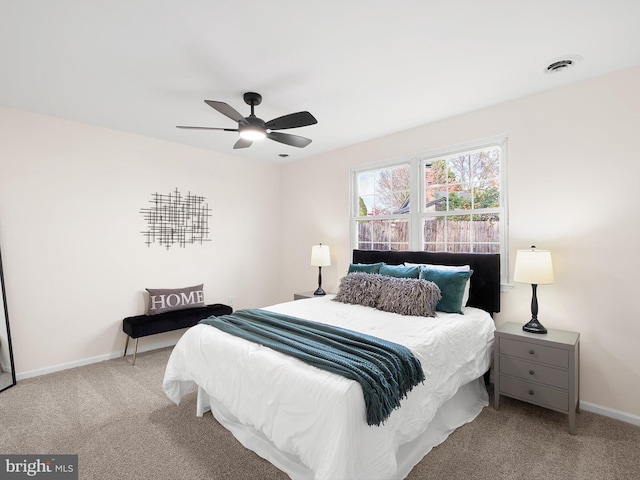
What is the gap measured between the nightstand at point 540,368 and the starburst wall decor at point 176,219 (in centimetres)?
373

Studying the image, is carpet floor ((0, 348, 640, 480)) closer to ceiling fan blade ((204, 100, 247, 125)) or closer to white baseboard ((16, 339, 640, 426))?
white baseboard ((16, 339, 640, 426))

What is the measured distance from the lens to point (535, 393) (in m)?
2.41

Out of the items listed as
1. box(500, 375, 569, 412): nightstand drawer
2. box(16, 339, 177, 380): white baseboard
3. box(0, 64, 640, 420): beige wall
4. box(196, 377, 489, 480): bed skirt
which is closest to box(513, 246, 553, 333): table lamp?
box(0, 64, 640, 420): beige wall

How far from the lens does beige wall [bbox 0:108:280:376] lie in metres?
3.18

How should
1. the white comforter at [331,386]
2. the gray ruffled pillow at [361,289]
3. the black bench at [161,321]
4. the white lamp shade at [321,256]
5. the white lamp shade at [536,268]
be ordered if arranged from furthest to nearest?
the white lamp shade at [321,256] < the black bench at [161,321] < the gray ruffled pillow at [361,289] < the white lamp shade at [536,268] < the white comforter at [331,386]

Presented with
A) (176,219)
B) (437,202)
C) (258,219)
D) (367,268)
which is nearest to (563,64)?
(437,202)

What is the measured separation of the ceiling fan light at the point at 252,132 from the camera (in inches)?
104

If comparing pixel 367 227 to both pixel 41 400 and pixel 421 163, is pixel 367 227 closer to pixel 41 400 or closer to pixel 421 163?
pixel 421 163

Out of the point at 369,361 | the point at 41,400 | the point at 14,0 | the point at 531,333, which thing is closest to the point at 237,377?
the point at 369,361

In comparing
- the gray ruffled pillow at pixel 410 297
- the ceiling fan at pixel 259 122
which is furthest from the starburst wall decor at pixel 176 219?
the gray ruffled pillow at pixel 410 297

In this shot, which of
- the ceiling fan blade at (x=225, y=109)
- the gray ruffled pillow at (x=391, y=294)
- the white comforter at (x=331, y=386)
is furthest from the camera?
the gray ruffled pillow at (x=391, y=294)

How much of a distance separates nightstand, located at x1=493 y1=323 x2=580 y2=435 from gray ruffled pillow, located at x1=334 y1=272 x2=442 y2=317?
0.59m

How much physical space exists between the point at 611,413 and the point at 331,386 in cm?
246

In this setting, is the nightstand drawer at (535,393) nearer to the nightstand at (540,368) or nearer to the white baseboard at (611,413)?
the nightstand at (540,368)
